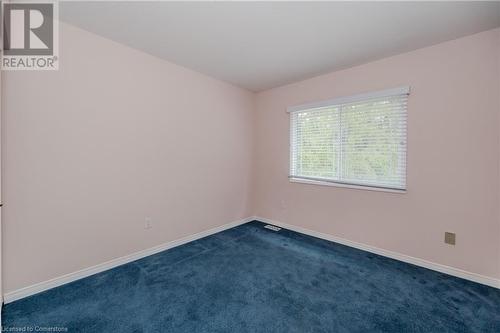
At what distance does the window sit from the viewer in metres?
2.58

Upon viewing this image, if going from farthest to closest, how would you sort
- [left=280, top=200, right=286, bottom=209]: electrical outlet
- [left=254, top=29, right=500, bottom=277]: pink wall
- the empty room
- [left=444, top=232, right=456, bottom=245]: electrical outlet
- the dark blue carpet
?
[left=280, top=200, right=286, bottom=209]: electrical outlet < [left=444, top=232, right=456, bottom=245]: electrical outlet < [left=254, top=29, right=500, bottom=277]: pink wall < the empty room < the dark blue carpet

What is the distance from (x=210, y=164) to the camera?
3.34 meters

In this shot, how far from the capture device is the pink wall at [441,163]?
6.81ft

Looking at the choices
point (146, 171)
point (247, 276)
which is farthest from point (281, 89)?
point (247, 276)

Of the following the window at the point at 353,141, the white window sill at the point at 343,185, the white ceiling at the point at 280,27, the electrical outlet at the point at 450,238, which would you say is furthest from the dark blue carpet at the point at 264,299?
the white ceiling at the point at 280,27

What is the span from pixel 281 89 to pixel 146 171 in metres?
2.39

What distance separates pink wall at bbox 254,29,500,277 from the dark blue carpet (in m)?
0.34

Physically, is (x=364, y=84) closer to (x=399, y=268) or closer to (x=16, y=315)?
(x=399, y=268)

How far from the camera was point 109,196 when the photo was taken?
7.64ft

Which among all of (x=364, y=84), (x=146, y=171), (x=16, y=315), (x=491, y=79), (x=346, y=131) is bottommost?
(x=16, y=315)

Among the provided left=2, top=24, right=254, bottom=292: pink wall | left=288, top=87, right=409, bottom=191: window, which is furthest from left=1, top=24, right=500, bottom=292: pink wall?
left=288, top=87, right=409, bottom=191: window

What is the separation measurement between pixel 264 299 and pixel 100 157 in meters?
2.03

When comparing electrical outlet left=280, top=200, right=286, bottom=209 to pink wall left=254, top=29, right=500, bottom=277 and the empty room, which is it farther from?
pink wall left=254, top=29, right=500, bottom=277

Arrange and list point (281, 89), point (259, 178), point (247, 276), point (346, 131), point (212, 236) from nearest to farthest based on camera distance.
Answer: point (247, 276) → point (346, 131) → point (212, 236) → point (281, 89) → point (259, 178)
